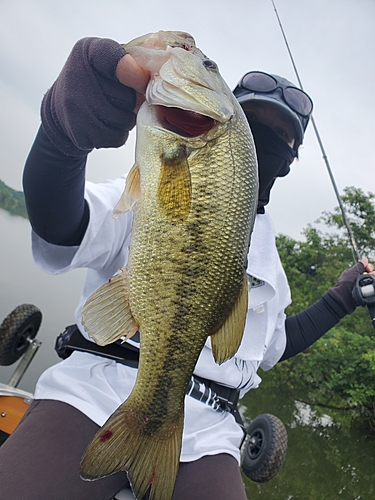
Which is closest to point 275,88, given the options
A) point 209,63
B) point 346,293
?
point 209,63

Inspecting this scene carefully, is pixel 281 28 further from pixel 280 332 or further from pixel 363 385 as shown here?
pixel 363 385

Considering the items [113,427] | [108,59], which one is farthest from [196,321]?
[108,59]

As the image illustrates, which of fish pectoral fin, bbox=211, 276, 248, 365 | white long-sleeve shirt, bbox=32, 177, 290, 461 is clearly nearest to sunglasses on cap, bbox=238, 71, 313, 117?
white long-sleeve shirt, bbox=32, 177, 290, 461

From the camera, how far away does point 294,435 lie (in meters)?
5.96

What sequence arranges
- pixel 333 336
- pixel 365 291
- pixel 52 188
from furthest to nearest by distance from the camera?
pixel 333 336
pixel 365 291
pixel 52 188

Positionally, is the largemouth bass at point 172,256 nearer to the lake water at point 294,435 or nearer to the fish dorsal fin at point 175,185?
the fish dorsal fin at point 175,185

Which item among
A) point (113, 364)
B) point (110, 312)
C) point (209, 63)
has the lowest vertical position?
point (113, 364)

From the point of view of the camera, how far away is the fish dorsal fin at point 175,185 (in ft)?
3.39

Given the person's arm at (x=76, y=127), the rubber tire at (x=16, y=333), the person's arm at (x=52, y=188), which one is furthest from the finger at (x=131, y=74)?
the rubber tire at (x=16, y=333)

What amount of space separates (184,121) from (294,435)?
6.24m

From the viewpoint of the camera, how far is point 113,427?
3.34 ft

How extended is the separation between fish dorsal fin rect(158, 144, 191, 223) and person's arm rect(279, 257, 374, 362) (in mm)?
1924

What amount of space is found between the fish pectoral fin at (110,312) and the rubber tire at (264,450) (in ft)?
5.20

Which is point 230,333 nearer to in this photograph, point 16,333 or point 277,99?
point 277,99
